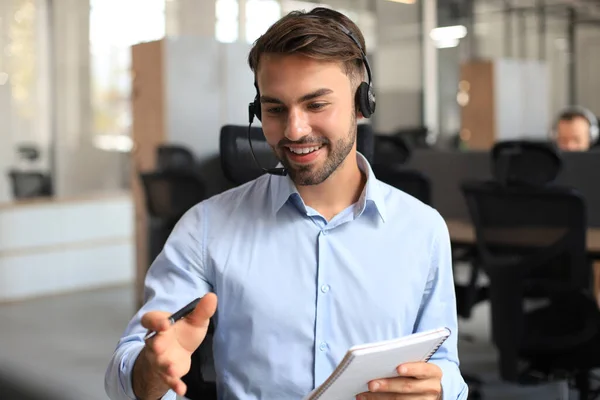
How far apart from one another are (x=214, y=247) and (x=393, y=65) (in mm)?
8107

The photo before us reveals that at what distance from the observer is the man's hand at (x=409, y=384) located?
3.34 ft

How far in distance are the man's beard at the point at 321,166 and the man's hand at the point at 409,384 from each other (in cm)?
32

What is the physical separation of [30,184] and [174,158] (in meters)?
2.02

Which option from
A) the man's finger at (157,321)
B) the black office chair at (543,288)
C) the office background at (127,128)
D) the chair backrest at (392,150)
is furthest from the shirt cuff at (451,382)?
the chair backrest at (392,150)

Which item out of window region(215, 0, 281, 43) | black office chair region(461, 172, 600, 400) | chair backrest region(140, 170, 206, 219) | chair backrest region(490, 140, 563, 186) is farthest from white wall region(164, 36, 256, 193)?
window region(215, 0, 281, 43)

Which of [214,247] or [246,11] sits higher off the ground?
[246,11]

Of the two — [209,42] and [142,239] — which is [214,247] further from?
[142,239]

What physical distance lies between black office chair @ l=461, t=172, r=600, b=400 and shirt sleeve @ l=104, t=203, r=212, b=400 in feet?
5.21

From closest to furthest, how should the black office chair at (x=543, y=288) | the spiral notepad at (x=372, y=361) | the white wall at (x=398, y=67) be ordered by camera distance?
the spiral notepad at (x=372, y=361)
the black office chair at (x=543, y=288)
the white wall at (x=398, y=67)

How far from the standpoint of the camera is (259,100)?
1.26 m

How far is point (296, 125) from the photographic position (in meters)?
1.13

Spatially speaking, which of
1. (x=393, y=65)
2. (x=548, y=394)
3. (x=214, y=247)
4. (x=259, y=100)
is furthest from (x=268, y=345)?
(x=393, y=65)

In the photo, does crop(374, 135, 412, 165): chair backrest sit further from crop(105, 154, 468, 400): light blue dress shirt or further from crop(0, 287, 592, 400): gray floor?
crop(105, 154, 468, 400): light blue dress shirt

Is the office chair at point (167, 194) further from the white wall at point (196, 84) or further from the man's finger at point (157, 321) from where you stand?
the man's finger at point (157, 321)
